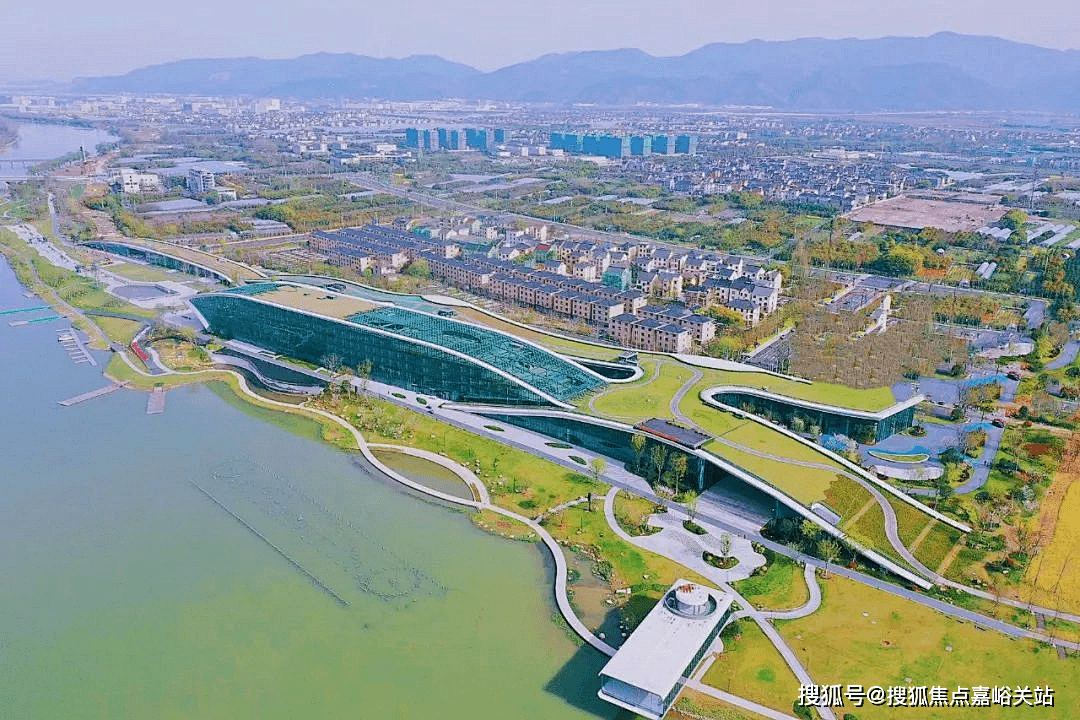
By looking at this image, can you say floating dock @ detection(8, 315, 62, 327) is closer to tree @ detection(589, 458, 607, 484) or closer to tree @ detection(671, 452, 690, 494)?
tree @ detection(589, 458, 607, 484)

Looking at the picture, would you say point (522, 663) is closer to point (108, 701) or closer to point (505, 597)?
point (505, 597)

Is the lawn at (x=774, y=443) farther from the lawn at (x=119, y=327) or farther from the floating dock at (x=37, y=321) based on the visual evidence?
the floating dock at (x=37, y=321)

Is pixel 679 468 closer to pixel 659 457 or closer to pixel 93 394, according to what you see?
pixel 659 457

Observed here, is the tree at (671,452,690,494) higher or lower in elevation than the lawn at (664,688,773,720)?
higher

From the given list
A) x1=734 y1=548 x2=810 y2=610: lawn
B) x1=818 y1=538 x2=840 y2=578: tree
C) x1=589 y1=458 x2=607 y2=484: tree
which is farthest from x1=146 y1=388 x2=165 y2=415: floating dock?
x1=818 y1=538 x2=840 y2=578: tree

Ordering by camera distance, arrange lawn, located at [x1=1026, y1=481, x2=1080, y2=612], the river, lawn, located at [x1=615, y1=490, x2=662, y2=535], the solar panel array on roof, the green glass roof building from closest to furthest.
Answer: lawn, located at [x1=1026, y1=481, x2=1080, y2=612]
lawn, located at [x1=615, y1=490, x2=662, y2=535]
the solar panel array on roof
the green glass roof building
the river

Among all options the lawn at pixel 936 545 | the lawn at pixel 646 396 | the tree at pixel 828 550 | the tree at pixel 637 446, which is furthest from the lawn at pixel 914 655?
the lawn at pixel 646 396
